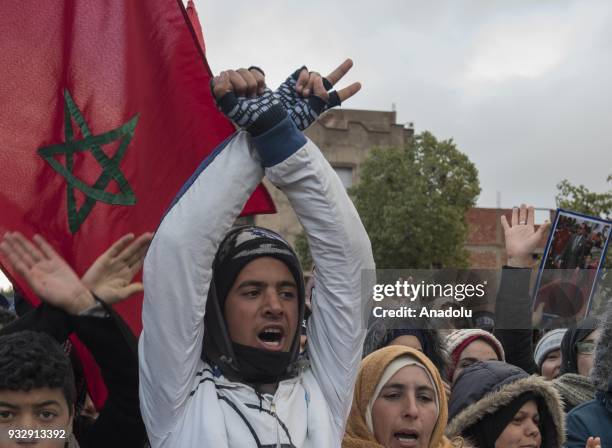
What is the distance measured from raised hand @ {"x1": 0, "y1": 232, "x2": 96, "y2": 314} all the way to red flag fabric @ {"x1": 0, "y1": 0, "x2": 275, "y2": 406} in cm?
84

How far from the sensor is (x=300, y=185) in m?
2.77

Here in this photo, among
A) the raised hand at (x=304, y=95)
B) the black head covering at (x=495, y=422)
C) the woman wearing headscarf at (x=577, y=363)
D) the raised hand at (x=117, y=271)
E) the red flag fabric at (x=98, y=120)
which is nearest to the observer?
the raised hand at (x=304, y=95)

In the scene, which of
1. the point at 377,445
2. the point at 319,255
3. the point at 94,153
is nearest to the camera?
the point at 319,255

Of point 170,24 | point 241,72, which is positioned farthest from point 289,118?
point 170,24

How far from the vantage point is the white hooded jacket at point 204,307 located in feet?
8.63

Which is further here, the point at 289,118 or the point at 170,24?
the point at 170,24

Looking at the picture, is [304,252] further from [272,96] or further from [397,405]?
[272,96]

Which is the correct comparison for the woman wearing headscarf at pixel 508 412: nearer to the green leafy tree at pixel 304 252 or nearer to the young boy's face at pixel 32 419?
the young boy's face at pixel 32 419

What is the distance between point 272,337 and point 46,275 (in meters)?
0.76

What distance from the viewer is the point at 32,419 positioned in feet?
8.98

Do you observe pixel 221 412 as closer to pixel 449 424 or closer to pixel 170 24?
pixel 449 424

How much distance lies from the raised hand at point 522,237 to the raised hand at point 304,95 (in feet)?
6.88

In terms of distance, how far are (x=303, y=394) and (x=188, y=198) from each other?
714mm

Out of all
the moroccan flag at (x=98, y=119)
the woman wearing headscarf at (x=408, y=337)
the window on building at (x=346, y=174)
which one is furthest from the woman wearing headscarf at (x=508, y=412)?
the window on building at (x=346, y=174)
